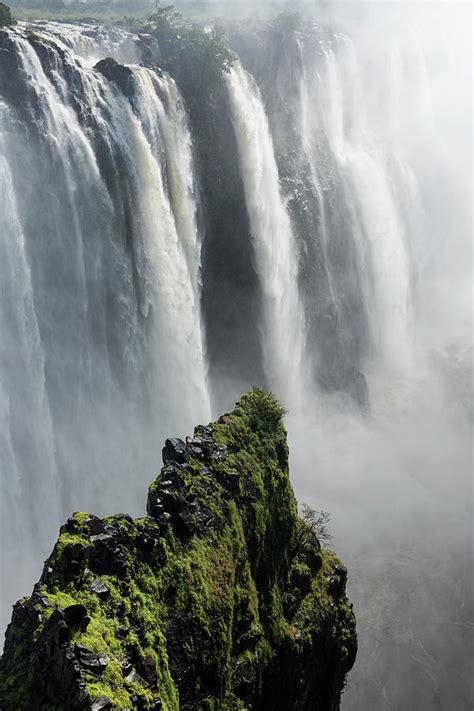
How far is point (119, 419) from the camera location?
3027 cm

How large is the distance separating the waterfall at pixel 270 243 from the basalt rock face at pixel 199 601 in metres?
17.7

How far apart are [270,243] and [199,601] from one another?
96.4ft

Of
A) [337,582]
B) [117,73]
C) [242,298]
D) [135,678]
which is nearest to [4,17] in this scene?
[117,73]

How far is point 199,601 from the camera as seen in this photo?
16062mm

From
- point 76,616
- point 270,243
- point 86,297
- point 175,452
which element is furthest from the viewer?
point 270,243

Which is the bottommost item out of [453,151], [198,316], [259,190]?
[198,316]

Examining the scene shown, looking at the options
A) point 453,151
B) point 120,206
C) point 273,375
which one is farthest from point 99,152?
point 453,151

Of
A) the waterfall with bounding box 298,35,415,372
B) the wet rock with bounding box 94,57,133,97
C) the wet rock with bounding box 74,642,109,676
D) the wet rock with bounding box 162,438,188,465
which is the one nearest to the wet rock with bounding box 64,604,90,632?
the wet rock with bounding box 74,642,109,676

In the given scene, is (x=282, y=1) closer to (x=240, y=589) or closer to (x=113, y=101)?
(x=113, y=101)

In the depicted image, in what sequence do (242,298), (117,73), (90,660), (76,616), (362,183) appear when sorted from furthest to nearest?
Answer: (362,183)
(242,298)
(117,73)
(76,616)
(90,660)

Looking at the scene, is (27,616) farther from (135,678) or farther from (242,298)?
(242,298)

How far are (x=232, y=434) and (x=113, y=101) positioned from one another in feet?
62.1

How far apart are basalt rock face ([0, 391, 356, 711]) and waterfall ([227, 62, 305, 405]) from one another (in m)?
17.7

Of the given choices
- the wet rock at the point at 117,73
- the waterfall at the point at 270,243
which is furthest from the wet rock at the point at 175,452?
the waterfall at the point at 270,243
